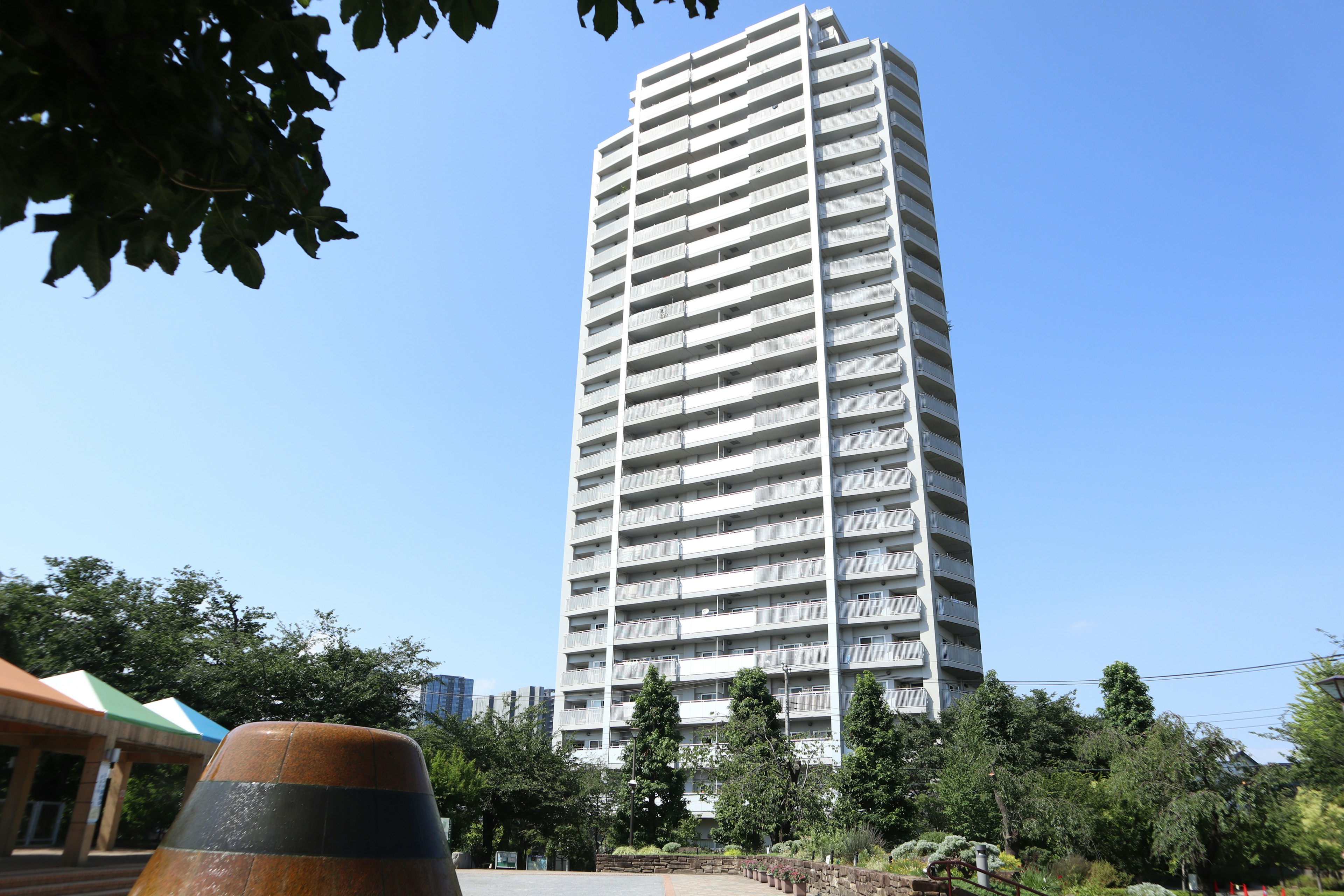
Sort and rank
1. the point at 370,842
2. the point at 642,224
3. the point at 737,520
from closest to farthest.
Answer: the point at 370,842, the point at 737,520, the point at 642,224

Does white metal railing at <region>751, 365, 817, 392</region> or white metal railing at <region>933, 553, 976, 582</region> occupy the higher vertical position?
white metal railing at <region>751, 365, 817, 392</region>

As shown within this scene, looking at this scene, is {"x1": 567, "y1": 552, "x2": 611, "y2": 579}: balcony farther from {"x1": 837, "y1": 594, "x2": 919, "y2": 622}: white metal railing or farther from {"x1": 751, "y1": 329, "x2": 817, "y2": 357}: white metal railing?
{"x1": 751, "y1": 329, "x2": 817, "y2": 357}: white metal railing

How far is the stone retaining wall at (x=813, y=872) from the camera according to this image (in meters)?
14.5

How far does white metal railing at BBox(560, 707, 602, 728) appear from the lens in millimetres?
50781

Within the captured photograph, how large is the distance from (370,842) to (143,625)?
112 ft

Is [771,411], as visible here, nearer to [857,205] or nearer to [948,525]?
[948,525]

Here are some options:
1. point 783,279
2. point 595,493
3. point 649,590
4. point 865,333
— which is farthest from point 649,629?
point 783,279

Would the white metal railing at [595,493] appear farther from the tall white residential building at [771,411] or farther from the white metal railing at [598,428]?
the white metal railing at [598,428]

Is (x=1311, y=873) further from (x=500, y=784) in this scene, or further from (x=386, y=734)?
(x=386, y=734)

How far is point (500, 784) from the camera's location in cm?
3631

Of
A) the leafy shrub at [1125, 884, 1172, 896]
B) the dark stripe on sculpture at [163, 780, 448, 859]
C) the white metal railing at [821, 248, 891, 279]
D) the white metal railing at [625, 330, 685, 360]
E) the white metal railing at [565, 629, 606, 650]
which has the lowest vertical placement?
the leafy shrub at [1125, 884, 1172, 896]

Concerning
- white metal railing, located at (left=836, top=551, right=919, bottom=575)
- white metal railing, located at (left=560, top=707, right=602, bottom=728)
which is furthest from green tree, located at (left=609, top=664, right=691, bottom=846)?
white metal railing, located at (left=836, top=551, right=919, bottom=575)

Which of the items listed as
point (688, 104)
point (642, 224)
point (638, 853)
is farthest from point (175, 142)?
point (688, 104)

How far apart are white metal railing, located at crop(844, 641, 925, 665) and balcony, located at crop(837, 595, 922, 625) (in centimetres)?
125
